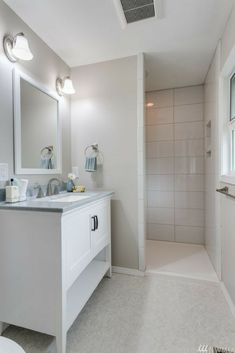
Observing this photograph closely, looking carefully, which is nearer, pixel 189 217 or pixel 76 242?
pixel 76 242

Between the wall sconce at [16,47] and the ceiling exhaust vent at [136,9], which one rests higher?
the ceiling exhaust vent at [136,9]

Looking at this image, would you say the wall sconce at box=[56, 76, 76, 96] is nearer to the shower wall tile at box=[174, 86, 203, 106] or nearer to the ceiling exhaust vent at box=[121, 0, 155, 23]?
the ceiling exhaust vent at box=[121, 0, 155, 23]

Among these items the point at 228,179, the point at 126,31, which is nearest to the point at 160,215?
the point at 228,179

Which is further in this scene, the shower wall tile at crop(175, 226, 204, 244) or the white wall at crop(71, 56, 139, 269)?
the shower wall tile at crop(175, 226, 204, 244)

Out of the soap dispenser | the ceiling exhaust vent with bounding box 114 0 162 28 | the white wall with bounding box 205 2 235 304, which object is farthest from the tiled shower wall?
the soap dispenser

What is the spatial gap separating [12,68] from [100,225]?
1464mm

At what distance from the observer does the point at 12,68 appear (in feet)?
Answer: 5.03

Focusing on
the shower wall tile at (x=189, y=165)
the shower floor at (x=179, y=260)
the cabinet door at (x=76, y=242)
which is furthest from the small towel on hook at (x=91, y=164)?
the shower wall tile at (x=189, y=165)

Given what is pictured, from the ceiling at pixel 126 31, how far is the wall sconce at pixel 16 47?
0.26 meters

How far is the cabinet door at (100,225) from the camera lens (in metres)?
1.66

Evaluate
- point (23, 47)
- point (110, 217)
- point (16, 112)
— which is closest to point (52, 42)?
point (23, 47)

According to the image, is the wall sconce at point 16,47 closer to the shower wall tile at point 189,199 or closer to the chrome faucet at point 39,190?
the chrome faucet at point 39,190

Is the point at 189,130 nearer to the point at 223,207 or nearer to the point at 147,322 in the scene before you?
the point at 223,207

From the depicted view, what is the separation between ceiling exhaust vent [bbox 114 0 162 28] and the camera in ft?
4.71
